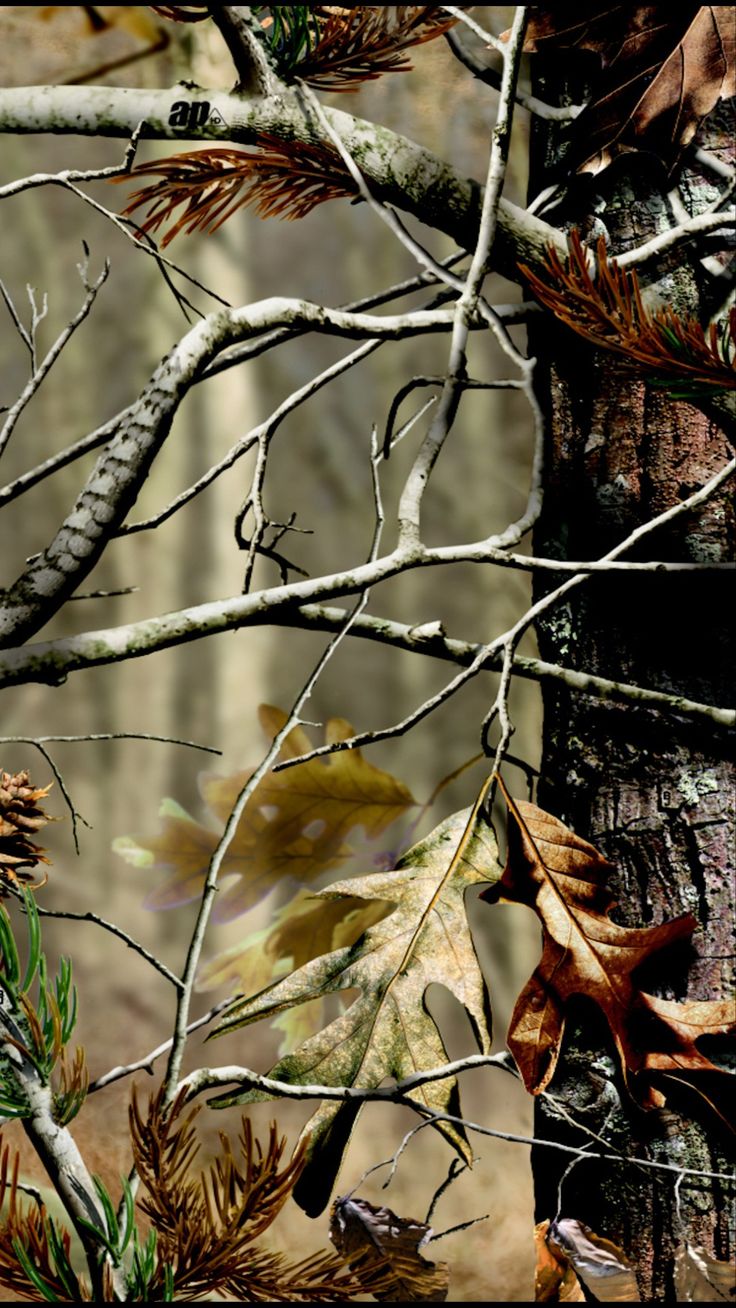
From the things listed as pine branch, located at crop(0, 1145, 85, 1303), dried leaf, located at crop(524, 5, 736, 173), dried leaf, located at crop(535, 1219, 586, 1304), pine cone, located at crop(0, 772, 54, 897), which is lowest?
Answer: dried leaf, located at crop(535, 1219, 586, 1304)

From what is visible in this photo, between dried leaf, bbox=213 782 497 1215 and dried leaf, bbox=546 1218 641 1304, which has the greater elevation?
dried leaf, bbox=213 782 497 1215

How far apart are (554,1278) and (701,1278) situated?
38 millimetres

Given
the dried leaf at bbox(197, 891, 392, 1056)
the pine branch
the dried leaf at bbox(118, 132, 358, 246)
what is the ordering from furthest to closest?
the dried leaf at bbox(197, 891, 392, 1056) < the dried leaf at bbox(118, 132, 358, 246) < the pine branch

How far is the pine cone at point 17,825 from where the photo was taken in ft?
0.81

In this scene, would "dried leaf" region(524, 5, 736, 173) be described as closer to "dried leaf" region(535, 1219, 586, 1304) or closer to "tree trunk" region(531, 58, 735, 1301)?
"tree trunk" region(531, 58, 735, 1301)

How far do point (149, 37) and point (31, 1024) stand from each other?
66cm

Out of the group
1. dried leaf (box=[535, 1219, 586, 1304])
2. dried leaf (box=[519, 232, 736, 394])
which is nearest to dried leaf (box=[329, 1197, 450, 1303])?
dried leaf (box=[535, 1219, 586, 1304])

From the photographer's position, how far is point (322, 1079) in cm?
24

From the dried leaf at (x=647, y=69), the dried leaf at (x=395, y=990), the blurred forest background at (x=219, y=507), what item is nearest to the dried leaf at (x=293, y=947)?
the blurred forest background at (x=219, y=507)

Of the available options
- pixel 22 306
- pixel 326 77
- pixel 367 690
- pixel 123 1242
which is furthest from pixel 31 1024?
pixel 22 306

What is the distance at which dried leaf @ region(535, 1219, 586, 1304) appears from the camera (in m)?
0.24

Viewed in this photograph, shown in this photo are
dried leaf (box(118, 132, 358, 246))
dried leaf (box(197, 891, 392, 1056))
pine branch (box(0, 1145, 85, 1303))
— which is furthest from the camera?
dried leaf (box(197, 891, 392, 1056))

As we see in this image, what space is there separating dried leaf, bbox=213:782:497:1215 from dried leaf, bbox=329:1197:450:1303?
0.03 m

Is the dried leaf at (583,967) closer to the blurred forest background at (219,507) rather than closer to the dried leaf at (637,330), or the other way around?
the dried leaf at (637,330)
